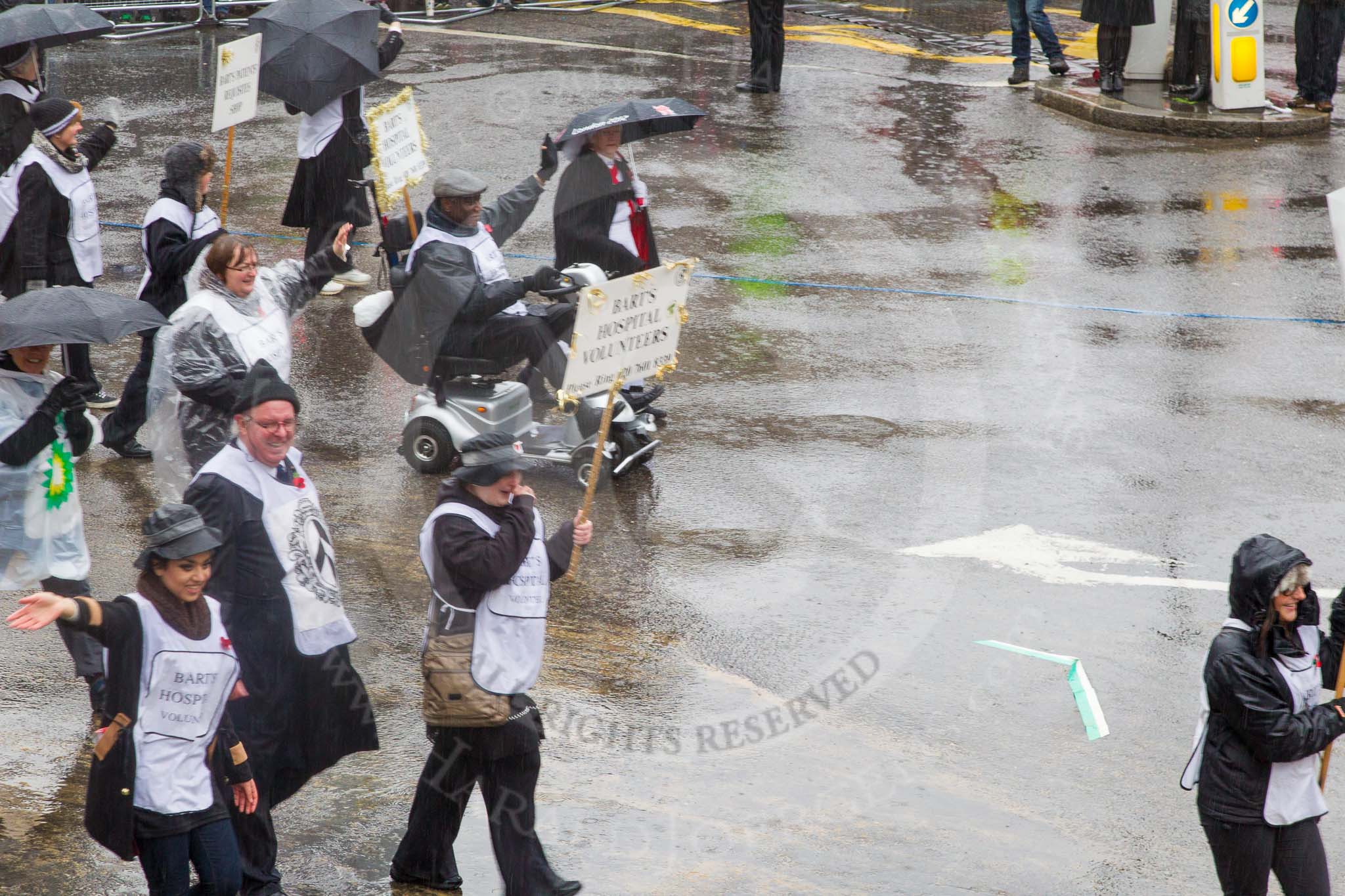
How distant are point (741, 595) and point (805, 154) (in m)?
8.73

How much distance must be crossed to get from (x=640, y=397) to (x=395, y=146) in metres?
2.91

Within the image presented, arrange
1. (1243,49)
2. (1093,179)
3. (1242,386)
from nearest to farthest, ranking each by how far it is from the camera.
→ (1242,386)
(1093,179)
(1243,49)

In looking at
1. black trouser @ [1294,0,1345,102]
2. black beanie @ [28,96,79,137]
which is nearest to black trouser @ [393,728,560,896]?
black beanie @ [28,96,79,137]

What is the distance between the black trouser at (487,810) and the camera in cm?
513

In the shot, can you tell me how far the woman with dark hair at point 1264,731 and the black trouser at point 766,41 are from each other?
13.4 meters

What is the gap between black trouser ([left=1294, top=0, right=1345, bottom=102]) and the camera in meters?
16.2

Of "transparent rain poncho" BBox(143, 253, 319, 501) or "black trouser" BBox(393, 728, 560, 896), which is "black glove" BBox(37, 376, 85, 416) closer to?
"transparent rain poncho" BBox(143, 253, 319, 501)

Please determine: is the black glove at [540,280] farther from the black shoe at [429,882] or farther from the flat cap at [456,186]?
the black shoe at [429,882]

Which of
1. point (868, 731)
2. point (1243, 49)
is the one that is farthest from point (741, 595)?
point (1243, 49)

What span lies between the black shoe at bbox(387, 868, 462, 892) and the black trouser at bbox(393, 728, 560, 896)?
0.02 metres

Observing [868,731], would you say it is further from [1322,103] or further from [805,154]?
[1322,103]

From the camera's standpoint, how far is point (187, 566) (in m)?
4.62

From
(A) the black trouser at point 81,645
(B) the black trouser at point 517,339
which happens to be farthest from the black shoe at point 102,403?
(A) the black trouser at point 81,645

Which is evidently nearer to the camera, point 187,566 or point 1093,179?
point 187,566
